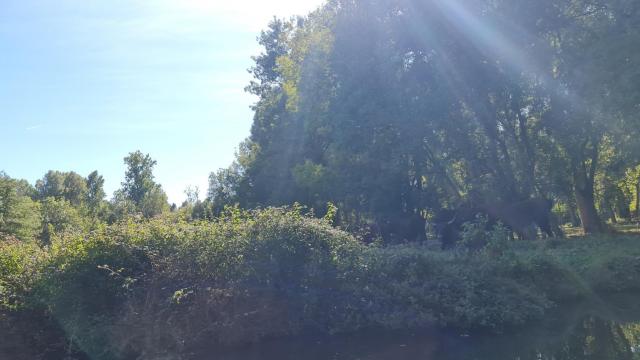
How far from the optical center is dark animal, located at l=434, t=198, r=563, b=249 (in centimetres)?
2314

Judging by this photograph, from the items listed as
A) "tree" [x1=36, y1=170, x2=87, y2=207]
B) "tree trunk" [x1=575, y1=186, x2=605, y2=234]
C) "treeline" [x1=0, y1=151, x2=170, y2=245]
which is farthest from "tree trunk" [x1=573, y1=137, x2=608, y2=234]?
"tree" [x1=36, y1=170, x2=87, y2=207]

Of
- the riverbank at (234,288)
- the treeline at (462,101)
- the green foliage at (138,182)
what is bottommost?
the riverbank at (234,288)

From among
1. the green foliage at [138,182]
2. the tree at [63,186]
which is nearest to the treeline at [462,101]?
the green foliage at [138,182]

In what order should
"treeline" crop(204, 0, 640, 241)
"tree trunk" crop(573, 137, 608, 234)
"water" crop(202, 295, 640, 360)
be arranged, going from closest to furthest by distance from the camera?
"water" crop(202, 295, 640, 360) → "treeline" crop(204, 0, 640, 241) → "tree trunk" crop(573, 137, 608, 234)

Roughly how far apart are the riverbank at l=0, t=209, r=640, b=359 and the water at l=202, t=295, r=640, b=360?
0.38m

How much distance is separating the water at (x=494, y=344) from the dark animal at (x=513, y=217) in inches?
445

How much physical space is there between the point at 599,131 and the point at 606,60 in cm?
534

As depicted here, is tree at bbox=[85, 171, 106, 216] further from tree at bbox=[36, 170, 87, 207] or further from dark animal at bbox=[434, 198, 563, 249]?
dark animal at bbox=[434, 198, 563, 249]

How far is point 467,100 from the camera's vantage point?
2381 cm

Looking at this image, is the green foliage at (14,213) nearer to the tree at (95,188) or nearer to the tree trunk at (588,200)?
the tree trunk at (588,200)

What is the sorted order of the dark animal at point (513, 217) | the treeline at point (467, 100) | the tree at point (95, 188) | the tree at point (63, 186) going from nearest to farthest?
1. the treeline at point (467, 100)
2. the dark animal at point (513, 217)
3. the tree at point (63, 186)
4. the tree at point (95, 188)

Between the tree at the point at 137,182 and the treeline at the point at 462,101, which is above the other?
the tree at the point at 137,182

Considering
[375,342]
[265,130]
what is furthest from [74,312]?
[265,130]

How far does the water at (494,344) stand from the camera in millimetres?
8875
